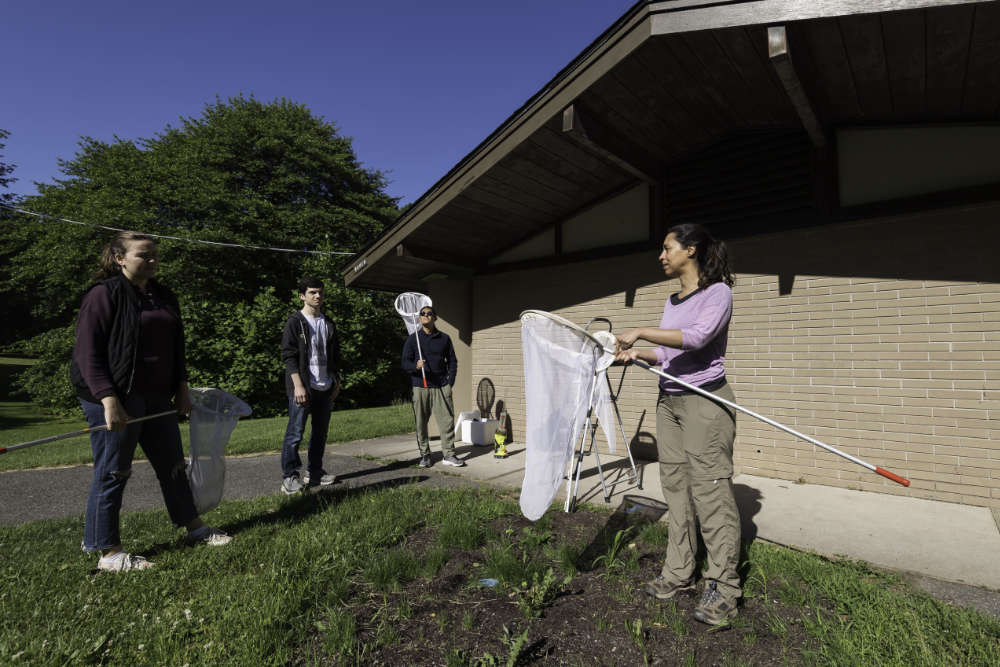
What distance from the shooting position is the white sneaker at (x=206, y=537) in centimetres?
301

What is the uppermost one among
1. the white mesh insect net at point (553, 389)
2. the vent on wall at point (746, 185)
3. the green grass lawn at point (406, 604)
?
the vent on wall at point (746, 185)

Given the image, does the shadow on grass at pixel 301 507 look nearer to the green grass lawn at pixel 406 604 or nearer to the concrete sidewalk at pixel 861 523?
the green grass lawn at pixel 406 604

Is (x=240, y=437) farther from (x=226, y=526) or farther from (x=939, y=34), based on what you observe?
(x=939, y=34)

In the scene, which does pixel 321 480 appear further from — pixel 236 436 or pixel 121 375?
pixel 236 436

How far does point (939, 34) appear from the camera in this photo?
308 centimetres

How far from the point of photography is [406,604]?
224 cm

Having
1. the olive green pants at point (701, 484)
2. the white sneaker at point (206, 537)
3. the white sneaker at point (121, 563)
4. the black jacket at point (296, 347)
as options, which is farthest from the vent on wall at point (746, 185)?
the white sneaker at point (121, 563)

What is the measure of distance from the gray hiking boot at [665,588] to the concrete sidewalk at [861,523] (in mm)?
1042

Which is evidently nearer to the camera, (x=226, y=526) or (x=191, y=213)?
(x=226, y=526)

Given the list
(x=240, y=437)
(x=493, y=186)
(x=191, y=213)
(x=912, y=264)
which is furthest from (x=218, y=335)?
(x=912, y=264)

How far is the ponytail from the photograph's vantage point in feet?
7.70

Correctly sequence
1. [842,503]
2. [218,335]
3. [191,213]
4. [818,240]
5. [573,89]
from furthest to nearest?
[191,213] < [218,335] < [818,240] < [573,89] < [842,503]

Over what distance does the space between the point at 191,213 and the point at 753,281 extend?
18937 millimetres

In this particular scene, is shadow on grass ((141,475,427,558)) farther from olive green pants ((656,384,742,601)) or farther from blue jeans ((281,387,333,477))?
olive green pants ((656,384,742,601))
